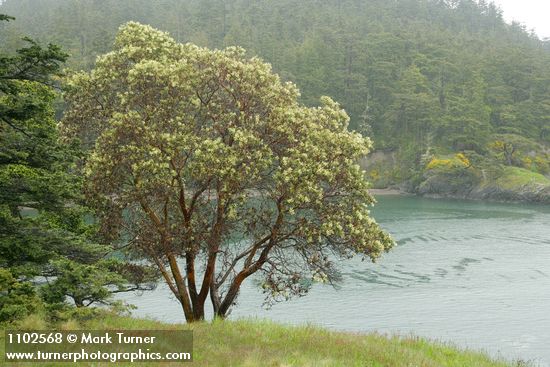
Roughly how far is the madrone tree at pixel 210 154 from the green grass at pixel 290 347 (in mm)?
3882

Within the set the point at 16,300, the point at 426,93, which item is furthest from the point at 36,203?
the point at 426,93

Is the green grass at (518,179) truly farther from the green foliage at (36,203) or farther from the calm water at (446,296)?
the green foliage at (36,203)

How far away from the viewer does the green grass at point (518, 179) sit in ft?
313

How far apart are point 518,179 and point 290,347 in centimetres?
8983

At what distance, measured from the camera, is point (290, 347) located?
1672 centimetres

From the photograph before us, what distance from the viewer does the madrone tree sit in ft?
69.4

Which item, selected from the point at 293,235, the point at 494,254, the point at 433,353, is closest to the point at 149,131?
the point at 293,235

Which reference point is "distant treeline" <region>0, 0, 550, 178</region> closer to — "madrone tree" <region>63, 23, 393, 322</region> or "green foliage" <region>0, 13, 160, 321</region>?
"madrone tree" <region>63, 23, 393, 322</region>

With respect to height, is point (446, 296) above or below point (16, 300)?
below

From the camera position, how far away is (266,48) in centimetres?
13400

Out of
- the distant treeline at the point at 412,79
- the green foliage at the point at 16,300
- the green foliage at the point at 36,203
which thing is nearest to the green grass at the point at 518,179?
the distant treeline at the point at 412,79

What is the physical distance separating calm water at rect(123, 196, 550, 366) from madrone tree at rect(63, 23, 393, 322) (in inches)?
261

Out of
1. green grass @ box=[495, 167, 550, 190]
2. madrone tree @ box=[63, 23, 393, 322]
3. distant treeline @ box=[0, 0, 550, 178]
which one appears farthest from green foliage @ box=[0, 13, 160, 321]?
green grass @ box=[495, 167, 550, 190]

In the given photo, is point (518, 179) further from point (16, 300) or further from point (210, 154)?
point (16, 300)
